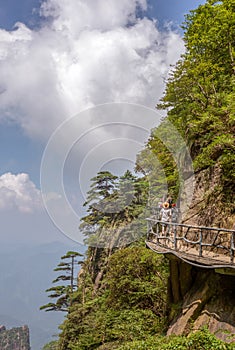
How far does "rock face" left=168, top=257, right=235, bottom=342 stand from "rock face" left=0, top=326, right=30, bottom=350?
95.1 m

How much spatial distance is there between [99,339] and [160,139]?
11305mm

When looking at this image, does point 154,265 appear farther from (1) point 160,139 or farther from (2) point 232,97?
(2) point 232,97

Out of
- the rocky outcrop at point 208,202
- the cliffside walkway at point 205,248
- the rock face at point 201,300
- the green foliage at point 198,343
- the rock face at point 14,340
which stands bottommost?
the rock face at point 14,340

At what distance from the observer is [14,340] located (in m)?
93.9

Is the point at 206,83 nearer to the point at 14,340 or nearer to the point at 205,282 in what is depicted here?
the point at 205,282

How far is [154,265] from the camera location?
16.2 m

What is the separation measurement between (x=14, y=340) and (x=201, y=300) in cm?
10237

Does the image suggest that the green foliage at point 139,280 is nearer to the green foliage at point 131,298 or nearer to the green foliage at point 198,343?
the green foliage at point 131,298

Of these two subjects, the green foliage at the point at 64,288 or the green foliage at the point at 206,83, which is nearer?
the green foliage at the point at 206,83

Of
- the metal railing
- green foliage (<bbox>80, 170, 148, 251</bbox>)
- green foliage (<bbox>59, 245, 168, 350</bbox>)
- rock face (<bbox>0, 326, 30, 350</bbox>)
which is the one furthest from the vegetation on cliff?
rock face (<bbox>0, 326, 30, 350</bbox>)

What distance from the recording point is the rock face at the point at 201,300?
8.44 metres

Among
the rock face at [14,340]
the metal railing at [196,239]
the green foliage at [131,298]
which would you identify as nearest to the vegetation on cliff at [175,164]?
the green foliage at [131,298]

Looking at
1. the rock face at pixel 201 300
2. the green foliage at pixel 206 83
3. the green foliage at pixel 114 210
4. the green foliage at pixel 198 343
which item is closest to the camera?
the green foliage at pixel 198 343

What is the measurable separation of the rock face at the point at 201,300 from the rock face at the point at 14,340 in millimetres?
95138
